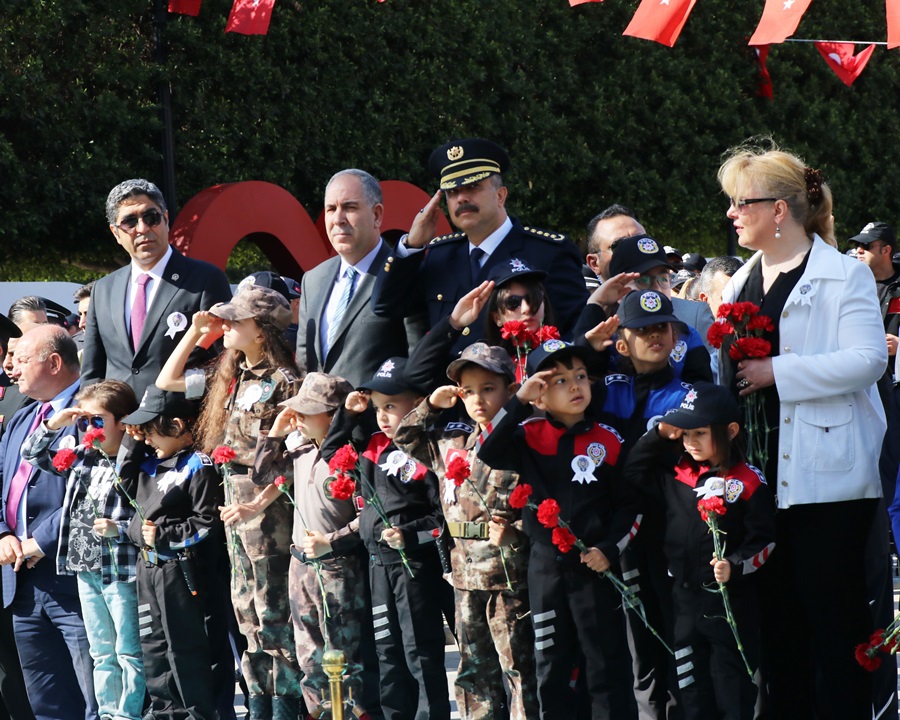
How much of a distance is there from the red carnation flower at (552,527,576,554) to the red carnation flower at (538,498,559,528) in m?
0.08

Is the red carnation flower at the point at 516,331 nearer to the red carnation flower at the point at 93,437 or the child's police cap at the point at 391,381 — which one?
the child's police cap at the point at 391,381

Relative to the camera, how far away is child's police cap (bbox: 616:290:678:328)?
5.21 meters

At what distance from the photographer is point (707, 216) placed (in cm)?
2164

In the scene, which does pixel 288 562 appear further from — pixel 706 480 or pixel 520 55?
pixel 520 55

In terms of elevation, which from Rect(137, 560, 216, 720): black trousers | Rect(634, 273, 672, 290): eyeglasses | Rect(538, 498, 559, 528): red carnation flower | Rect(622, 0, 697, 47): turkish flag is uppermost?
Rect(622, 0, 697, 47): turkish flag

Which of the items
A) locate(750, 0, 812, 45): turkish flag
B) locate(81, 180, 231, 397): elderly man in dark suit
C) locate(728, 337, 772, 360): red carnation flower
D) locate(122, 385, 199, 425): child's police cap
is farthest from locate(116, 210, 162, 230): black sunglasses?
locate(750, 0, 812, 45): turkish flag

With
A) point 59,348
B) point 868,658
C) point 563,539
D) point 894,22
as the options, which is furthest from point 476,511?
point 894,22

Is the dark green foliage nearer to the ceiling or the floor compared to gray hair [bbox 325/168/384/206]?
nearer to the ceiling

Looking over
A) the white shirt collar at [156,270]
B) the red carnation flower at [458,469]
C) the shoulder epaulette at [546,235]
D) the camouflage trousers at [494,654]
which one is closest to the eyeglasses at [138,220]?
the white shirt collar at [156,270]

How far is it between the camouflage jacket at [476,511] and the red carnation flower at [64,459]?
5.63 ft

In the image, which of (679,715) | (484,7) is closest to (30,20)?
(484,7)

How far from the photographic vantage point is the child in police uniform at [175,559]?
6.14 metres

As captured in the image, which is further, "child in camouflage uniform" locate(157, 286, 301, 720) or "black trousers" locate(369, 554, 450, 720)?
"child in camouflage uniform" locate(157, 286, 301, 720)

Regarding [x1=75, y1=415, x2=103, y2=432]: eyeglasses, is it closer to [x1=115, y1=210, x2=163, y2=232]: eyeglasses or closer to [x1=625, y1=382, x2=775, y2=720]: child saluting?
[x1=115, y1=210, x2=163, y2=232]: eyeglasses
